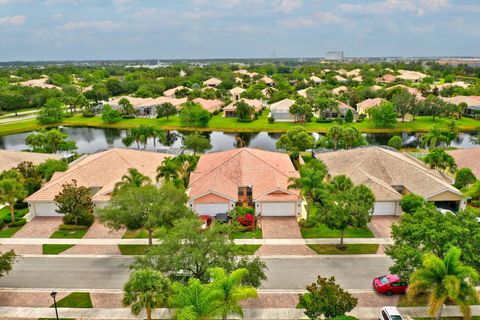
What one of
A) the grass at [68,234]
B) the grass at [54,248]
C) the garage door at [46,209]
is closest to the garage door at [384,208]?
the grass at [68,234]

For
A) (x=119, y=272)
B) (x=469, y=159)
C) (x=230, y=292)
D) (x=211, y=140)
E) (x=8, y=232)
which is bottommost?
(x=119, y=272)

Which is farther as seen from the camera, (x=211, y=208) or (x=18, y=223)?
(x=211, y=208)

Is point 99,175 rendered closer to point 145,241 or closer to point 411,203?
point 145,241

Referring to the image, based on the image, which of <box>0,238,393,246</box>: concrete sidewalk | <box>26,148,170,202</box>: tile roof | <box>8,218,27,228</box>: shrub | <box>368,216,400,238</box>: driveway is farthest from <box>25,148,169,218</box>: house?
<box>368,216,400,238</box>: driveway

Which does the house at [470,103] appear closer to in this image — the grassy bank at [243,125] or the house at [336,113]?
the grassy bank at [243,125]

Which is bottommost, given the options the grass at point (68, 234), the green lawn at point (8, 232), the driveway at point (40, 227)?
the grass at point (68, 234)

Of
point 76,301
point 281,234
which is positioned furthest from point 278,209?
point 76,301

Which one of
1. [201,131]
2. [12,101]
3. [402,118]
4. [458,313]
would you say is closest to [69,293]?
[458,313]
